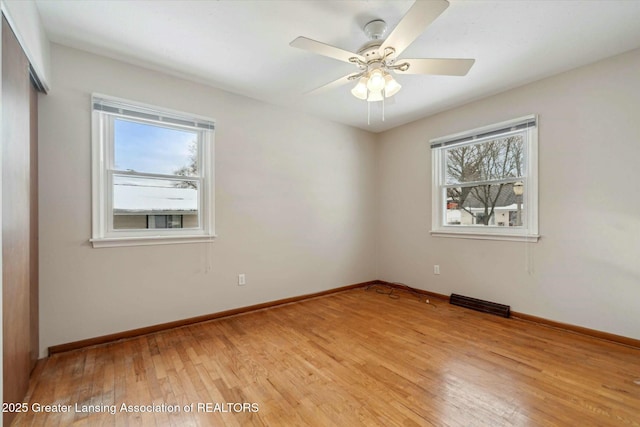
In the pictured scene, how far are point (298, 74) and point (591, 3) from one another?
2209mm

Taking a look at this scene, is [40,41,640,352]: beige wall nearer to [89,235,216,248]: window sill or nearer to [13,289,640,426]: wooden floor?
[89,235,216,248]: window sill

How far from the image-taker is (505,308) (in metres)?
3.11

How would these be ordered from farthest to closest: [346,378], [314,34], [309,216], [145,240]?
[309,216]
[145,240]
[314,34]
[346,378]

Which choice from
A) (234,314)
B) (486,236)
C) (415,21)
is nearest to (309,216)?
(234,314)

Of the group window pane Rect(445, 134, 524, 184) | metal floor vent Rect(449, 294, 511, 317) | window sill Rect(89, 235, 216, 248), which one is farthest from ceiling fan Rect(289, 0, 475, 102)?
metal floor vent Rect(449, 294, 511, 317)

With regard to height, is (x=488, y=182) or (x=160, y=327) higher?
(x=488, y=182)

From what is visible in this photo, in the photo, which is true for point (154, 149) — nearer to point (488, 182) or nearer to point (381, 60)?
point (381, 60)

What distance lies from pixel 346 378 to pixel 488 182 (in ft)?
9.28

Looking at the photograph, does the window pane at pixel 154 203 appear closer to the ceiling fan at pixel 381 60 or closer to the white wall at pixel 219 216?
the white wall at pixel 219 216

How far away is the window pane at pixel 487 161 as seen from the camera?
3.17m

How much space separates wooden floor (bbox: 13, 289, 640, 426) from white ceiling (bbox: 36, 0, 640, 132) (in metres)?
2.53

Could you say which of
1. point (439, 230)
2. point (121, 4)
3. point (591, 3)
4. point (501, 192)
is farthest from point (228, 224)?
point (591, 3)

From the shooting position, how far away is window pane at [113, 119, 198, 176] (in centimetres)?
260

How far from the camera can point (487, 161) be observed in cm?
344
